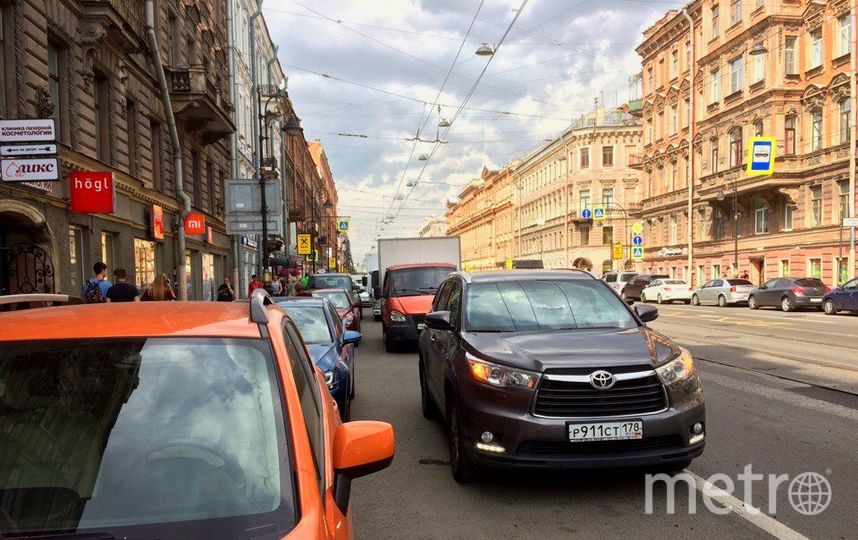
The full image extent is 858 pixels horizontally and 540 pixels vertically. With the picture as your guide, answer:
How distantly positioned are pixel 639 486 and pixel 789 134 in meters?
36.7

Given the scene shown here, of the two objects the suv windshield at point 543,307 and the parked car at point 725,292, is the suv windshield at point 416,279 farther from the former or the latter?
the parked car at point 725,292

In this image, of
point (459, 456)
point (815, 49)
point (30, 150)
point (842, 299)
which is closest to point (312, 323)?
point (459, 456)

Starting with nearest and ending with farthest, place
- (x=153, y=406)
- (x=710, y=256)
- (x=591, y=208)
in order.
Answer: (x=153, y=406)
(x=710, y=256)
(x=591, y=208)

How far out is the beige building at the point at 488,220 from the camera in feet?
305

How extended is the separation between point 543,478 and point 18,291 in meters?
11.7

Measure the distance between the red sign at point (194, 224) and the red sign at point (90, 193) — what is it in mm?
9547

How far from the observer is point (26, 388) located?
7.27ft

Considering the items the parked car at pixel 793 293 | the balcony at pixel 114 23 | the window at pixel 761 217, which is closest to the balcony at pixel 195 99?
the balcony at pixel 114 23

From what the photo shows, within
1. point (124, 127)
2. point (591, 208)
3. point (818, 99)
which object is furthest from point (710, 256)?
point (124, 127)

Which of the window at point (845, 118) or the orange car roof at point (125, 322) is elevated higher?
the window at point (845, 118)

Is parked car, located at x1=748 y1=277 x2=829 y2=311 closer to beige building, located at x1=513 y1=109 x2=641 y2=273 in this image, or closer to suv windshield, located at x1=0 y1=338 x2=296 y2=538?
suv windshield, located at x1=0 y1=338 x2=296 y2=538

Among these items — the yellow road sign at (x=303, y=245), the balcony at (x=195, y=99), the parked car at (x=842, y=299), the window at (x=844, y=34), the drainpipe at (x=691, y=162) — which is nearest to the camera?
the balcony at (x=195, y=99)

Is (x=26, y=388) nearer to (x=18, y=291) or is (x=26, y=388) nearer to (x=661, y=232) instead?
(x=18, y=291)

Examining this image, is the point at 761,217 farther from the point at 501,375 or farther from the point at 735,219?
the point at 501,375
